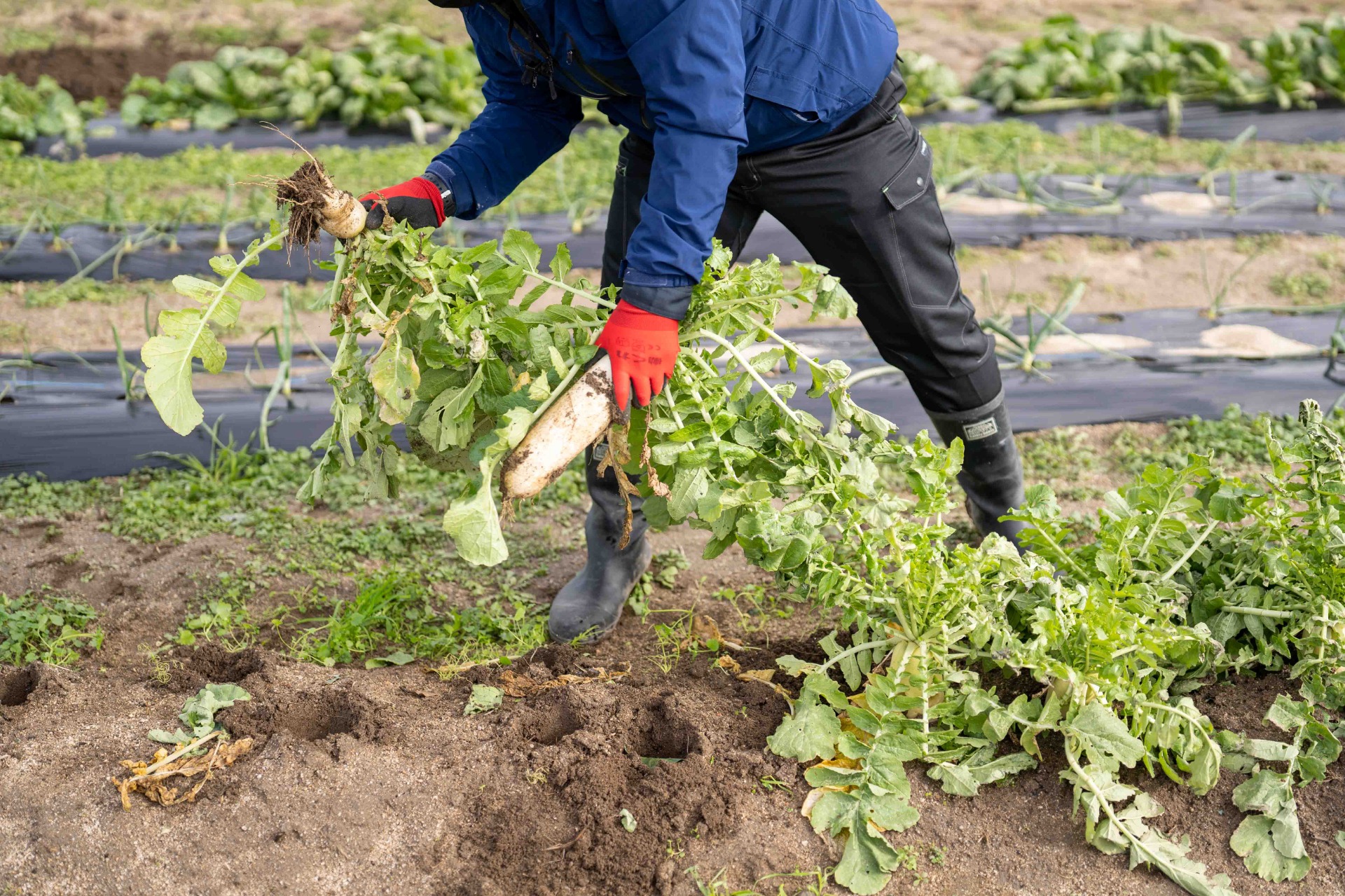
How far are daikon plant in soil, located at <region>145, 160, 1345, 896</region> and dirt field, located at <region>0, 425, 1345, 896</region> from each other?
58mm

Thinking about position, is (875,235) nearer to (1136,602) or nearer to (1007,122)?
(1136,602)

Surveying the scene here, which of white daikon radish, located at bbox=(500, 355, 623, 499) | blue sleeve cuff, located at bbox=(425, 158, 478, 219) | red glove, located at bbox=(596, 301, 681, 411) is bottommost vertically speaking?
white daikon radish, located at bbox=(500, 355, 623, 499)

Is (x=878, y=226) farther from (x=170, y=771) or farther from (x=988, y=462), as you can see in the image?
(x=170, y=771)

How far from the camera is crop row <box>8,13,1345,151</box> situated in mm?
6469

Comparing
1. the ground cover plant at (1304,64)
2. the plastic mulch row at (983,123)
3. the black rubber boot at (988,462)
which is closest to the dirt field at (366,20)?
the plastic mulch row at (983,123)

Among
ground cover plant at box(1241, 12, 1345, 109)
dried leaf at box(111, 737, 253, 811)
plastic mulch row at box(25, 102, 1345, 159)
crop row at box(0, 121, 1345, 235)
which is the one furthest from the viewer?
ground cover plant at box(1241, 12, 1345, 109)

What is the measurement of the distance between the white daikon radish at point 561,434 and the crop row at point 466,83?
4.85 meters

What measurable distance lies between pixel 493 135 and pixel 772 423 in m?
0.90

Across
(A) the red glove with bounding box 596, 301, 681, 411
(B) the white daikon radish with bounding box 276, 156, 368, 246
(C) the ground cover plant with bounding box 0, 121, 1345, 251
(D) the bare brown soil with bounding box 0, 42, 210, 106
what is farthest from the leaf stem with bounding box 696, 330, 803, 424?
(D) the bare brown soil with bounding box 0, 42, 210, 106

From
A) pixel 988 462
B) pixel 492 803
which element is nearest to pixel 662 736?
pixel 492 803

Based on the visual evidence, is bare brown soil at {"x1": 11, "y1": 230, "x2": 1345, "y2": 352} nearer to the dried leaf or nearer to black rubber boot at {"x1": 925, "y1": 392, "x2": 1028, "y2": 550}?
black rubber boot at {"x1": 925, "y1": 392, "x2": 1028, "y2": 550}

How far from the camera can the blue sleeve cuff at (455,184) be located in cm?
231

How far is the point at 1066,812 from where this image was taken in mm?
1927

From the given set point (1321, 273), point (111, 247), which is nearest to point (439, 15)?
point (111, 247)
